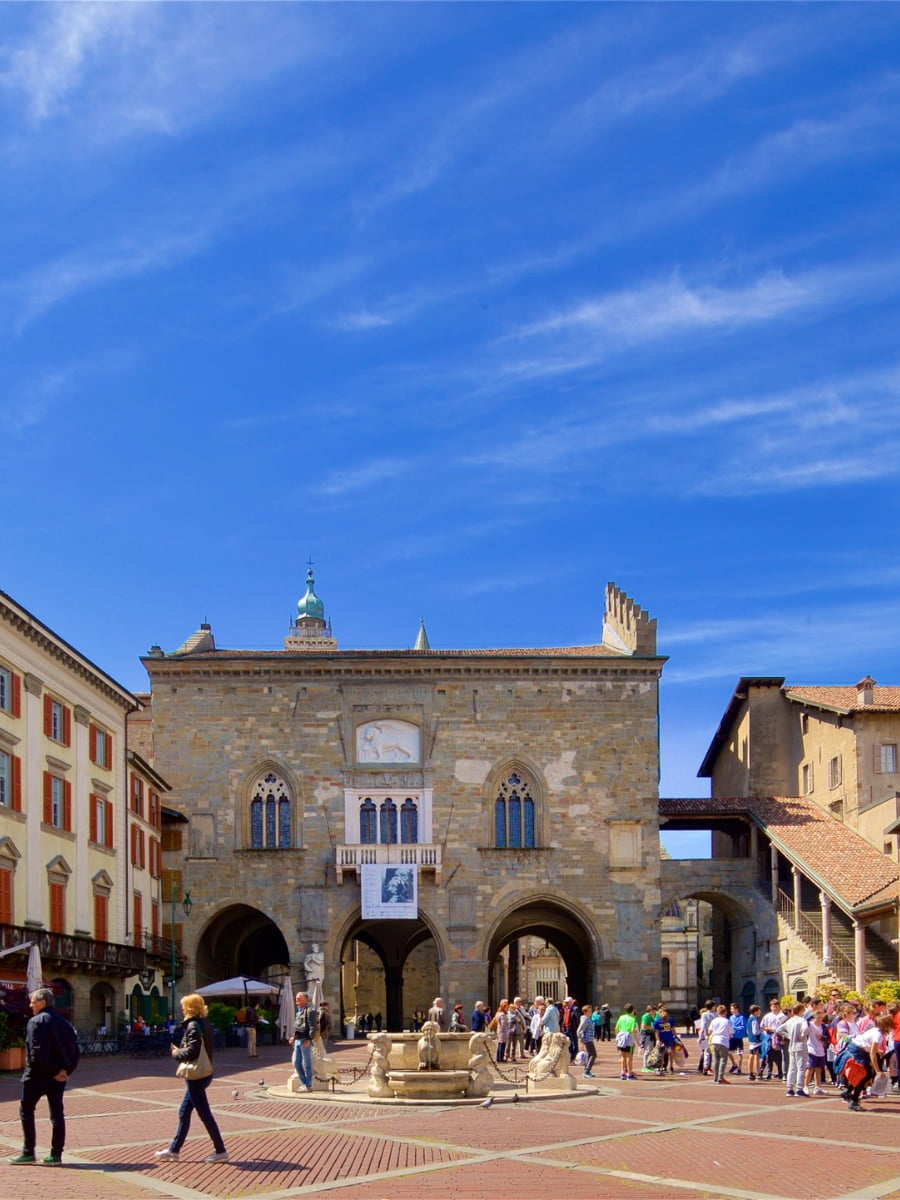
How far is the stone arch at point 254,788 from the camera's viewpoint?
4897 cm

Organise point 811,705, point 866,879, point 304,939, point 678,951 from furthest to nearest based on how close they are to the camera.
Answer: point 678,951 < point 811,705 < point 304,939 < point 866,879

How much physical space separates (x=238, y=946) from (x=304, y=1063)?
35.1 metres

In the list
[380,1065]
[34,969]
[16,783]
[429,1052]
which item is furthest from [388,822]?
[380,1065]

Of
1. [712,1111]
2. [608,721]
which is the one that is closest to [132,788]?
[608,721]

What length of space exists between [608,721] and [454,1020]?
2012 centimetres

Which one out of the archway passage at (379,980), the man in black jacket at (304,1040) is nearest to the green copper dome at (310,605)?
the archway passage at (379,980)

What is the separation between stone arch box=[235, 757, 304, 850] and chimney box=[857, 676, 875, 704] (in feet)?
62.7

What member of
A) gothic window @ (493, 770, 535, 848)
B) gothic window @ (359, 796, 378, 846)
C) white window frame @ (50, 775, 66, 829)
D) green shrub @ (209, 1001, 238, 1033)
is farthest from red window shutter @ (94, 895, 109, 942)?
gothic window @ (493, 770, 535, 848)

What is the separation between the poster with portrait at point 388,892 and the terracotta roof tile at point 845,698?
1513 centimetres

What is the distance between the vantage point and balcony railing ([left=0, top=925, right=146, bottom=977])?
1277 inches

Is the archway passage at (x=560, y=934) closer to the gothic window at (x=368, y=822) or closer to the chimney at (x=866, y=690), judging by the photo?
the gothic window at (x=368, y=822)

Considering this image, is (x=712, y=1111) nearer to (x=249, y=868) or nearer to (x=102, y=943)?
(x=102, y=943)

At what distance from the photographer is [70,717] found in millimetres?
39062

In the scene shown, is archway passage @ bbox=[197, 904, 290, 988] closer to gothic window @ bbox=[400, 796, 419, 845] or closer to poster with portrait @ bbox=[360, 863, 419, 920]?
poster with portrait @ bbox=[360, 863, 419, 920]
